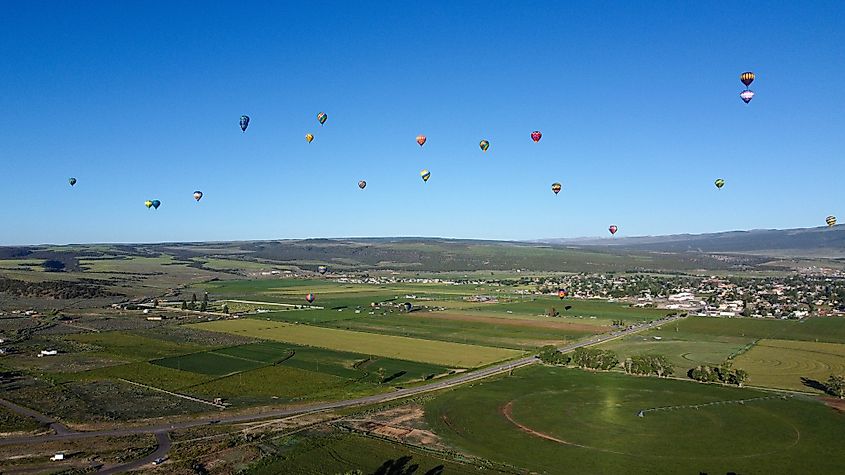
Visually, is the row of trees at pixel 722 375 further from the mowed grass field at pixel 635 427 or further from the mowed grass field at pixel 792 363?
the mowed grass field at pixel 635 427

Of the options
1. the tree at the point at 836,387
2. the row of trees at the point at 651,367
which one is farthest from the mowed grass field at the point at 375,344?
the tree at the point at 836,387

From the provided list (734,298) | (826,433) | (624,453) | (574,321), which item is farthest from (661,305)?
(624,453)

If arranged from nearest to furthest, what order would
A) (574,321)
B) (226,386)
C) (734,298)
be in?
(226,386), (574,321), (734,298)

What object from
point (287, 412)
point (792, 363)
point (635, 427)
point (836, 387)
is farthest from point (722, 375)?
point (287, 412)

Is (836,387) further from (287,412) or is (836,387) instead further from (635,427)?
(287,412)

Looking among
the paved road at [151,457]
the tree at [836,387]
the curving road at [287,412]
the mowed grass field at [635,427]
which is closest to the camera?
the paved road at [151,457]

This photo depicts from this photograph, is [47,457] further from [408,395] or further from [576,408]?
[576,408]
